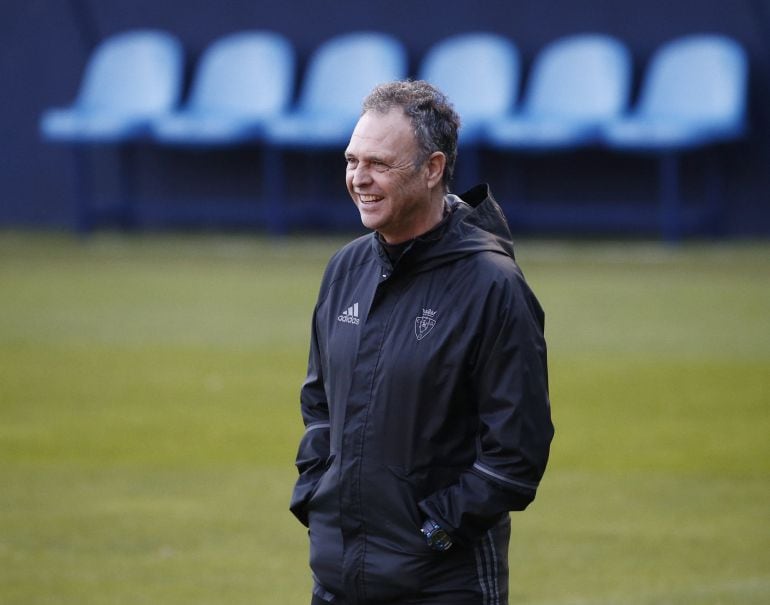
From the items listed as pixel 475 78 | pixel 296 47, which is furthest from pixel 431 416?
pixel 296 47

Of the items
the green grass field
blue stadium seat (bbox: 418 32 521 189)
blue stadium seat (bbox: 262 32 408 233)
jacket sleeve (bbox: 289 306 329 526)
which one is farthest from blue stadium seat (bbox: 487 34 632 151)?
jacket sleeve (bbox: 289 306 329 526)

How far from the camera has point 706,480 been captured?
759cm

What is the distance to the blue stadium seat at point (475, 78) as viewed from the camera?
16.3 meters

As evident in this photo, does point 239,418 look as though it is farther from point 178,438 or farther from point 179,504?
point 179,504

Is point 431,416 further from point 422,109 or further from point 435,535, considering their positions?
point 422,109

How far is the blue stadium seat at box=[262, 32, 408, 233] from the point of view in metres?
16.8

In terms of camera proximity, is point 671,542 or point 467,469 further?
point 671,542

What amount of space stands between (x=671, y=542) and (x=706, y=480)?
1.00 m

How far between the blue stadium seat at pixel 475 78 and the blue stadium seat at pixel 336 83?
53 cm

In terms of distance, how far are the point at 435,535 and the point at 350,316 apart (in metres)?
0.53

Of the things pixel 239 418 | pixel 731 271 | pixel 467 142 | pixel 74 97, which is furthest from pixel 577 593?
pixel 74 97

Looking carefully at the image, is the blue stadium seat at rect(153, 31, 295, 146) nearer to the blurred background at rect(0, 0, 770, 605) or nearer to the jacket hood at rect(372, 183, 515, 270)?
the blurred background at rect(0, 0, 770, 605)

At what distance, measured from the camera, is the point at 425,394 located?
3.30 meters

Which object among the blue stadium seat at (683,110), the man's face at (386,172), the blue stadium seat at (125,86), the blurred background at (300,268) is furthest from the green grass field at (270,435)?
the blue stadium seat at (125,86)
